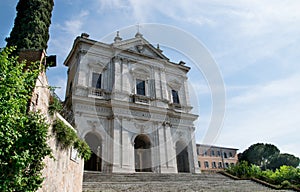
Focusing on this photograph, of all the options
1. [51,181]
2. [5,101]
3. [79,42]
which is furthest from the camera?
[79,42]

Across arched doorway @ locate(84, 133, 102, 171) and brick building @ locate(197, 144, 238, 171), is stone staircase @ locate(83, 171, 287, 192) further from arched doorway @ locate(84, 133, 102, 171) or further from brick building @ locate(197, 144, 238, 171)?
brick building @ locate(197, 144, 238, 171)

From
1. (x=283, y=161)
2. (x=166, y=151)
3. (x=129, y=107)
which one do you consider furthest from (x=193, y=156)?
(x=283, y=161)

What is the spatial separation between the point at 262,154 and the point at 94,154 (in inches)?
2086

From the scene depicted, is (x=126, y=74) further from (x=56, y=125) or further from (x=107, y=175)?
(x=56, y=125)

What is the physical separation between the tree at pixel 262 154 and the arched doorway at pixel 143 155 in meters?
47.5

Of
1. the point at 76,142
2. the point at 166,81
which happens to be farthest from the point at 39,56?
the point at 166,81

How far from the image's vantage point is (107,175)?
13.8 m

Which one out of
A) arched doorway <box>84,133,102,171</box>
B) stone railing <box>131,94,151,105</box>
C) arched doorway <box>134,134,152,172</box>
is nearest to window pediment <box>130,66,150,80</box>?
stone railing <box>131,94,151,105</box>

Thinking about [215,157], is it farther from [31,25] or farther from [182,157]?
[31,25]

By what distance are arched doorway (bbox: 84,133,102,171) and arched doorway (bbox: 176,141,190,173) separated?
→ 25.5 feet

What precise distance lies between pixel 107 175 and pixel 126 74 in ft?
33.6

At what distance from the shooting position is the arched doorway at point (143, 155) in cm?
1959

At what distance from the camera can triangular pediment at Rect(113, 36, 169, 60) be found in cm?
2283

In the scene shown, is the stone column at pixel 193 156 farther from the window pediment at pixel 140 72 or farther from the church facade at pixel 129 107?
the window pediment at pixel 140 72
